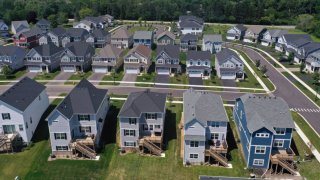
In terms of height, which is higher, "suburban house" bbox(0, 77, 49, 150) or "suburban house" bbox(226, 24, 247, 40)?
"suburban house" bbox(226, 24, 247, 40)

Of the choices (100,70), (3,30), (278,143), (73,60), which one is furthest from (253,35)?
(3,30)

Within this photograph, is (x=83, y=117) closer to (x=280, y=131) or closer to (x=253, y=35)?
(x=280, y=131)

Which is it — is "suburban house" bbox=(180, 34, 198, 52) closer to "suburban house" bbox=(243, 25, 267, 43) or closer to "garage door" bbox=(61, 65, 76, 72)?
"suburban house" bbox=(243, 25, 267, 43)

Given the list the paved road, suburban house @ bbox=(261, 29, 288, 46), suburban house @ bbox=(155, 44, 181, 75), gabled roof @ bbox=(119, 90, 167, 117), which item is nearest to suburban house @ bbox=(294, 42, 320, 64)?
the paved road

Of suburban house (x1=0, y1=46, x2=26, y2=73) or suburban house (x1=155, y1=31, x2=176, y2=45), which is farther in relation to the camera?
suburban house (x1=155, y1=31, x2=176, y2=45)

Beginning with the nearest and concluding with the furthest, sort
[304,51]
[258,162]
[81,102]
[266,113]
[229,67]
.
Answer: [258,162] < [266,113] < [81,102] < [229,67] < [304,51]

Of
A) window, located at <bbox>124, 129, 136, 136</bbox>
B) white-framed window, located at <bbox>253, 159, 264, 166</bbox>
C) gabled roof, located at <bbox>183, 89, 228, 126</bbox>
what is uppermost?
gabled roof, located at <bbox>183, 89, 228, 126</bbox>

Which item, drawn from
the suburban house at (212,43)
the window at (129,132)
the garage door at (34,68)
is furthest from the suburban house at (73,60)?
the window at (129,132)
